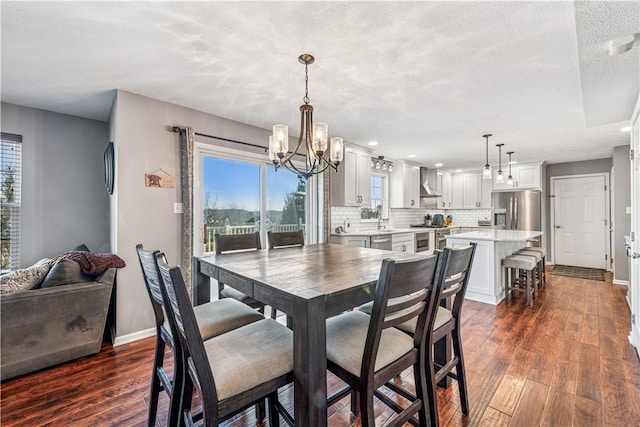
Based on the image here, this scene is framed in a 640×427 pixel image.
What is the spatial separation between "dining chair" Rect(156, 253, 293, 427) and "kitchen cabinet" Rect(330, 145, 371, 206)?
3.27 meters

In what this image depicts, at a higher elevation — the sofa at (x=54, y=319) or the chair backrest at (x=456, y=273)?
the chair backrest at (x=456, y=273)

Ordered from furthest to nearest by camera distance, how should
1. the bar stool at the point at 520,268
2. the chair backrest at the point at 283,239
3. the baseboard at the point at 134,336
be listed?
the bar stool at the point at 520,268, the chair backrest at the point at 283,239, the baseboard at the point at 134,336

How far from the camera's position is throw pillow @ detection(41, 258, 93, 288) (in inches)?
83.7

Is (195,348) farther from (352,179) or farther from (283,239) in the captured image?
(352,179)

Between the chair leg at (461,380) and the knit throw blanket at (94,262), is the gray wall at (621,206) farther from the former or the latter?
the knit throw blanket at (94,262)

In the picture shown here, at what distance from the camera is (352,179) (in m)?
4.65

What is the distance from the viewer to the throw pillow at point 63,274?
2.12 m

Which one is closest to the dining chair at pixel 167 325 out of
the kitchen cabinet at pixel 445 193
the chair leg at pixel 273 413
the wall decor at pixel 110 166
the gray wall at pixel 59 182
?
the chair leg at pixel 273 413

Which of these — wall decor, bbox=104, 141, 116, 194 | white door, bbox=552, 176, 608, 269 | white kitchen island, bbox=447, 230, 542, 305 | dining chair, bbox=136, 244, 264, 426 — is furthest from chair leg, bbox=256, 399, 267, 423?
white door, bbox=552, 176, 608, 269

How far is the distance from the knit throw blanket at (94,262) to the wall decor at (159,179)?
2.51 feet

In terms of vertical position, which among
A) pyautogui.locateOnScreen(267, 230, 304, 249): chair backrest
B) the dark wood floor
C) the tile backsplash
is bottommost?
the dark wood floor

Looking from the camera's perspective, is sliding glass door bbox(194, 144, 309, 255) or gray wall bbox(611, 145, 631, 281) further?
gray wall bbox(611, 145, 631, 281)

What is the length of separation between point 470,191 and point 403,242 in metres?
3.13

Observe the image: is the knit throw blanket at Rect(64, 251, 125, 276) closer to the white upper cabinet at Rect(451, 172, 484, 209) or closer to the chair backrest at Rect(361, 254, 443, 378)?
the chair backrest at Rect(361, 254, 443, 378)
